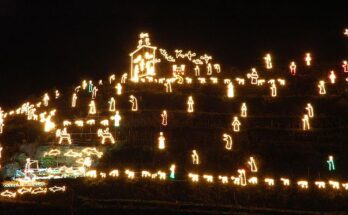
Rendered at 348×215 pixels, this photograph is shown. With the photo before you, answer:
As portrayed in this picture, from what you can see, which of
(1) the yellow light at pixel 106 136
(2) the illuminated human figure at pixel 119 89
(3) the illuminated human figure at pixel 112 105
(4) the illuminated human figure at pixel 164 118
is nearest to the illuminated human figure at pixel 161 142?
(4) the illuminated human figure at pixel 164 118

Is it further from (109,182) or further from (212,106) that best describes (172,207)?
(212,106)

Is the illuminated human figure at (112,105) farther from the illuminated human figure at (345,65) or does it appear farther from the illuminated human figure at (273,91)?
the illuminated human figure at (345,65)

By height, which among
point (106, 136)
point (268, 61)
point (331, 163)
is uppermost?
point (268, 61)

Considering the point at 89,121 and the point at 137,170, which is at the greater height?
the point at 89,121

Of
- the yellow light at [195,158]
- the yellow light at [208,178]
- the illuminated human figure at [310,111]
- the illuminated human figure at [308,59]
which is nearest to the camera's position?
the yellow light at [208,178]

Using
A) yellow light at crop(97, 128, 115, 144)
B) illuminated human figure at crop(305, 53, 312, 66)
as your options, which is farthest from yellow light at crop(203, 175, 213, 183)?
illuminated human figure at crop(305, 53, 312, 66)

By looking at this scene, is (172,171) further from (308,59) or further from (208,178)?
(308,59)

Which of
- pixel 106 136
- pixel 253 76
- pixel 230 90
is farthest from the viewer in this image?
pixel 253 76

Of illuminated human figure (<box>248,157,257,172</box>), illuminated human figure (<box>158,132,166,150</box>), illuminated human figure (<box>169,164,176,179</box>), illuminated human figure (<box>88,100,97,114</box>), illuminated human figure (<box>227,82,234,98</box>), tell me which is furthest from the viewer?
illuminated human figure (<box>227,82,234,98</box>)

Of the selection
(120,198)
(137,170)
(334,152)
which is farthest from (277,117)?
(120,198)

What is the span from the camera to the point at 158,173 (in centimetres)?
3588

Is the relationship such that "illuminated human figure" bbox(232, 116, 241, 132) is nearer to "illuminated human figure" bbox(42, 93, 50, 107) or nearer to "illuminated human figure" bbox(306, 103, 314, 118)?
"illuminated human figure" bbox(306, 103, 314, 118)

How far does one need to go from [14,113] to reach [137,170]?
671 inches

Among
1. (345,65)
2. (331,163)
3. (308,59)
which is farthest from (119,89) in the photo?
(345,65)
